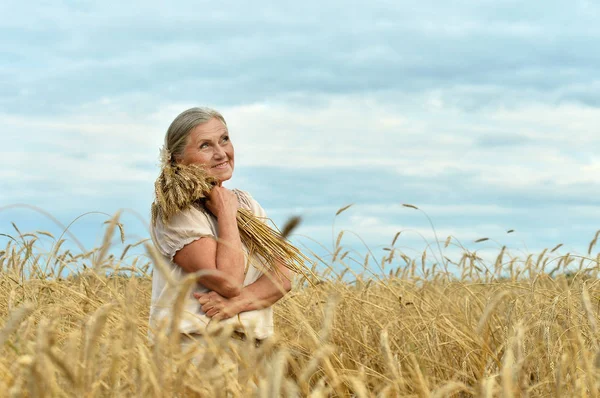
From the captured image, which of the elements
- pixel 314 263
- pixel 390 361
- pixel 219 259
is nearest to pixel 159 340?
pixel 390 361

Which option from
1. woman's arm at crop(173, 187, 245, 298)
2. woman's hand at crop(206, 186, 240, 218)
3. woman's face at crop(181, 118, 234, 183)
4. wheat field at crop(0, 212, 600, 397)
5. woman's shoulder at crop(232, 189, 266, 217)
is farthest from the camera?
woman's shoulder at crop(232, 189, 266, 217)

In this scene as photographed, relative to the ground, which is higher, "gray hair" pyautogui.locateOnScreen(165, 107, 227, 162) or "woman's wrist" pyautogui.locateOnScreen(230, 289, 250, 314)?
"gray hair" pyautogui.locateOnScreen(165, 107, 227, 162)

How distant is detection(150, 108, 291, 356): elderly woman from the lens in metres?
3.23

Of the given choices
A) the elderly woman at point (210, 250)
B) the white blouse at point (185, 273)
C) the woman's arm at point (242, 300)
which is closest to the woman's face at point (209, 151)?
the elderly woman at point (210, 250)

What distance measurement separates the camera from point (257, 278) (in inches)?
140

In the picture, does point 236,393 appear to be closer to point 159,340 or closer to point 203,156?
point 159,340

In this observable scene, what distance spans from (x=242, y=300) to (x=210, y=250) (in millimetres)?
266

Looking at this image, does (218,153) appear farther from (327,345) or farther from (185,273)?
(327,345)

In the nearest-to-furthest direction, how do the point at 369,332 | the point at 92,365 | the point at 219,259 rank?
the point at 92,365 → the point at 219,259 → the point at 369,332

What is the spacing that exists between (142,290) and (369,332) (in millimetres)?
2136

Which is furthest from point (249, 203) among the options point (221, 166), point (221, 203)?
point (221, 203)

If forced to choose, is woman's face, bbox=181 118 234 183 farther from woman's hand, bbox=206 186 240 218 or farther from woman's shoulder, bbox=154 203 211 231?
woman's shoulder, bbox=154 203 211 231

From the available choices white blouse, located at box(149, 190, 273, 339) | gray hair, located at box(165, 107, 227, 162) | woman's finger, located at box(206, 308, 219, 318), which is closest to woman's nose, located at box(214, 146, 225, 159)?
gray hair, located at box(165, 107, 227, 162)

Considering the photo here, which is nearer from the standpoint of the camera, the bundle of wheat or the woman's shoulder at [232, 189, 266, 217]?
the bundle of wheat
